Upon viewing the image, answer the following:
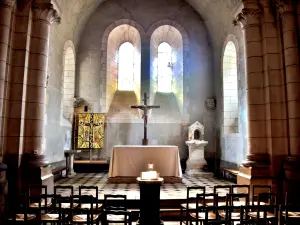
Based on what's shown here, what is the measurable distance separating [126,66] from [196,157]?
467 centimetres

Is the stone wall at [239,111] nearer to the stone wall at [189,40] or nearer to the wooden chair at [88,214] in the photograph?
the stone wall at [189,40]

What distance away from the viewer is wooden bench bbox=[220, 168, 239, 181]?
7.95 m

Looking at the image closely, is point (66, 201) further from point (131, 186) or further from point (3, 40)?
point (3, 40)

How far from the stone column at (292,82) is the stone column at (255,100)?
46cm

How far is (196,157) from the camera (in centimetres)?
962

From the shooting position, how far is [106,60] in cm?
1068

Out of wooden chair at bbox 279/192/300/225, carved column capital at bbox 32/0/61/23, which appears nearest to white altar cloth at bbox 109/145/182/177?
carved column capital at bbox 32/0/61/23

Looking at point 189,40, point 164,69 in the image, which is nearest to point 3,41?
point 164,69

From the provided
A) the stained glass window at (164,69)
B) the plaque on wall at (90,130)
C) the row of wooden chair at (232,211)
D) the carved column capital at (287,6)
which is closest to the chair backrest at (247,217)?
the row of wooden chair at (232,211)

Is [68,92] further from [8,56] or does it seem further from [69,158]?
[8,56]

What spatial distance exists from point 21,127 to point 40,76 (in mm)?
1124

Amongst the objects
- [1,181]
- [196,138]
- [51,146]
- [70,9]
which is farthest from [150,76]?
[1,181]

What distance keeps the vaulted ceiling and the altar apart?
4.30 meters

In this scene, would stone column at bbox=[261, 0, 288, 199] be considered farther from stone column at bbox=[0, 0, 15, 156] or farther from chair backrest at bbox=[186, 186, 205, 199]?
stone column at bbox=[0, 0, 15, 156]
